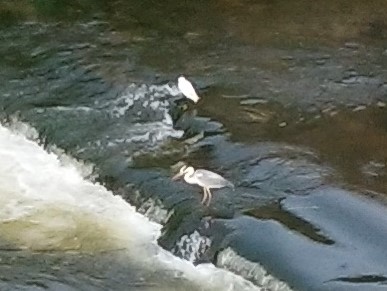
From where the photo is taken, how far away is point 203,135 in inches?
215

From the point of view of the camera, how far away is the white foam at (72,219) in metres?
4.73

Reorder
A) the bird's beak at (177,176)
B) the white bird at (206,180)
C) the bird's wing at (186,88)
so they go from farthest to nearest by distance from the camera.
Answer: the bird's wing at (186,88)
the bird's beak at (177,176)
the white bird at (206,180)

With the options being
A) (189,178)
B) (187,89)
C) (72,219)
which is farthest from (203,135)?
(72,219)

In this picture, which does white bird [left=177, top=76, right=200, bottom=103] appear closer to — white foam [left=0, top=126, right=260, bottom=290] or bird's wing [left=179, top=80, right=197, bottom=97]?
bird's wing [left=179, top=80, right=197, bottom=97]

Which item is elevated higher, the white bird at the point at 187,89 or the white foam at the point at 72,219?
the white bird at the point at 187,89

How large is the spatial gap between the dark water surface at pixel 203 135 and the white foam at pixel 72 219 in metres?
0.01

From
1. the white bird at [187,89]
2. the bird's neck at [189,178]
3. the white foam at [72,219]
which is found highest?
the white bird at [187,89]

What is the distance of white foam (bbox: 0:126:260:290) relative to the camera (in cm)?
473

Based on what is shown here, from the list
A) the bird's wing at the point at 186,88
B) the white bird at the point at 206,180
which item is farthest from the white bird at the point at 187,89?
the white bird at the point at 206,180

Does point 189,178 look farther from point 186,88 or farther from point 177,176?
point 186,88

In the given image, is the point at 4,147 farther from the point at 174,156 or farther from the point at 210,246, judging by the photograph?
the point at 210,246

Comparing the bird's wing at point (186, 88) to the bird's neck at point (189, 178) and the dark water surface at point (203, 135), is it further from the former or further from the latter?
the bird's neck at point (189, 178)

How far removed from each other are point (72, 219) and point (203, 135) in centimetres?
83

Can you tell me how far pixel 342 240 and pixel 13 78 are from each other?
257cm
